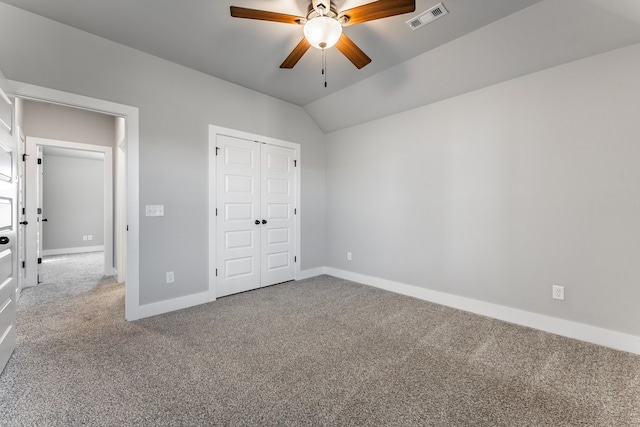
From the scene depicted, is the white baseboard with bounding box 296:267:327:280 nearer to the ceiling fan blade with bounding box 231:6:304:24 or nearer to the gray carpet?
the gray carpet

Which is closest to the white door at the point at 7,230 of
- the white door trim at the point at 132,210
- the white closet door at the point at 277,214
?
the white door trim at the point at 132,210

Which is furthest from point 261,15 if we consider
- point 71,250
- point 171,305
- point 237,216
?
point 71,250

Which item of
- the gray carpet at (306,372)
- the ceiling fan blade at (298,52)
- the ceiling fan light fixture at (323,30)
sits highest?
the ceiling fan blade at (298,52)

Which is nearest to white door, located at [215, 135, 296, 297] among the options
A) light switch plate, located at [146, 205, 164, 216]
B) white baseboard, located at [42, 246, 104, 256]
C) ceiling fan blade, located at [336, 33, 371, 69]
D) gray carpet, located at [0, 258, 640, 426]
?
light switch plate, located at [146, 205, 164, 216]

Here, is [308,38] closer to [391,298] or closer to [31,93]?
[31,93]

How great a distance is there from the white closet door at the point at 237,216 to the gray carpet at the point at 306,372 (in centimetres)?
74

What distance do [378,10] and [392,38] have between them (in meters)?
0.88

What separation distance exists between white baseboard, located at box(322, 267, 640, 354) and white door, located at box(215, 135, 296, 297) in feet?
5.52

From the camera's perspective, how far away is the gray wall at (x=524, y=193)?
90.1 inches

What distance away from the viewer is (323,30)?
6.34ft

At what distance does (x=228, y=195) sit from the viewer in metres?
3.62

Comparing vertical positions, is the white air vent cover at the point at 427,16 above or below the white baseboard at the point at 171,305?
above

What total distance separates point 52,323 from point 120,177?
2.43 m

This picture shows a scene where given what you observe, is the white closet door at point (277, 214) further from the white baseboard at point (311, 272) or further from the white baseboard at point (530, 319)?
the white baseboard at point (530, 319)
